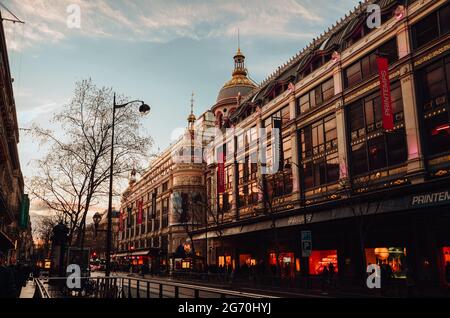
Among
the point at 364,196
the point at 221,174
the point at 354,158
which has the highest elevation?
the point at 221,174

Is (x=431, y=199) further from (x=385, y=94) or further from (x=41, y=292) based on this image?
(x=41, y=292)

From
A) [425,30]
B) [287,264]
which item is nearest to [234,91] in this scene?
[287,264]

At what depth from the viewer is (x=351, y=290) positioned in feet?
83.7

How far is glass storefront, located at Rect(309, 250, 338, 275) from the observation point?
33219 millimetres

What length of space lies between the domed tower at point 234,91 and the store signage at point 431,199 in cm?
3934

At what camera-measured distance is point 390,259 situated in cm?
2748

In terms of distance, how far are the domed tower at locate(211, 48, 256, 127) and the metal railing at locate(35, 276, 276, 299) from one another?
139 feet

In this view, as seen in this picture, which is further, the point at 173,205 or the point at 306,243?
the point at 173,205

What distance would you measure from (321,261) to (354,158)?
29.2 feet

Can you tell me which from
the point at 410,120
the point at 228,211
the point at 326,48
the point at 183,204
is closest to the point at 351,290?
the point at 410,120

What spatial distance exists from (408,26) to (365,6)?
8099 millimetres
